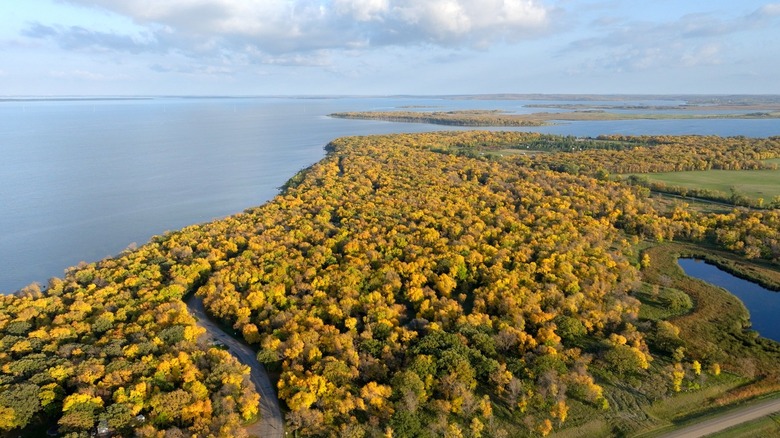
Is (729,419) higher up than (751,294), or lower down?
lower down

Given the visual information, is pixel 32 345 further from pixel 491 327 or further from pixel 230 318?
pixel 491 327

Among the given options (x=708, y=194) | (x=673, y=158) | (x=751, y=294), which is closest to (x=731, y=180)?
(x=708, y=194)

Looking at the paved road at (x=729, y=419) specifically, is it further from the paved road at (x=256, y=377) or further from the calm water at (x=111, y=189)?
the calm water at (x=111, y=189)

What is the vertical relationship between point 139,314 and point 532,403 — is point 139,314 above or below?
above

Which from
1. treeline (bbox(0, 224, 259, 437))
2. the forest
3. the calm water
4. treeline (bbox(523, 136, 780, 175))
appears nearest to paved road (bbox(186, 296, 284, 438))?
the forest

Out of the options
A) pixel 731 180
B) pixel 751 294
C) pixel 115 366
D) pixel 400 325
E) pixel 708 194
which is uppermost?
pixel 731 180

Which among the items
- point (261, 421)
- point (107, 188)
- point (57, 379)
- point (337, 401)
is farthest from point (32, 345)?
point (107, 188)

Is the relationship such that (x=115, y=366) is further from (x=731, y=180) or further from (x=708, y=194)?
(x=731, y=180)
